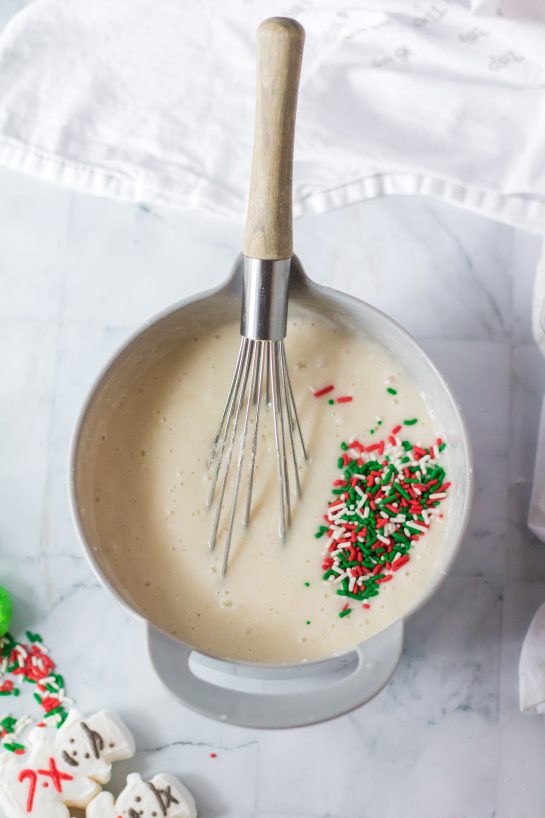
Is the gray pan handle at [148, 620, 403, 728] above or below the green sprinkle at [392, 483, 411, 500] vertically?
below

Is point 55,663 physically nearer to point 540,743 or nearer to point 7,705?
point 7,705

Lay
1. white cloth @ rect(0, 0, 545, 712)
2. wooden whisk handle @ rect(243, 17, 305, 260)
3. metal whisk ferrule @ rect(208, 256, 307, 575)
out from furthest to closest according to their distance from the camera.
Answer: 1. white cloth @ rect(0, 0, 545, 712)
2. metal whisk ferrule @ rect(208, 256, 307, 575)
3. wooden whisk handle @ rect(243, 17, 305, 260)

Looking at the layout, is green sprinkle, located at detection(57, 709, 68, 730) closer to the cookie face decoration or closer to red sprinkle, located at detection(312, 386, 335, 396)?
the cookie face decoration

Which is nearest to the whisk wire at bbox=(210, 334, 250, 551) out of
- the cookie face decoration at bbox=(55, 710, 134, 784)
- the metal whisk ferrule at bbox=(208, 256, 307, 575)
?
the metal whisk ferrule at bbox=(208, 256, 307, 575)

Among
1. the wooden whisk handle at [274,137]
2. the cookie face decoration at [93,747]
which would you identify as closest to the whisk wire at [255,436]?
the wooden whisk handle at [274,137]

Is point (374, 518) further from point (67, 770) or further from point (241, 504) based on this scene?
point (67, 770)

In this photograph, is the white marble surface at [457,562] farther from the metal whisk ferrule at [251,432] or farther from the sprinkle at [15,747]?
the metal whisk ferrule at [251,432]

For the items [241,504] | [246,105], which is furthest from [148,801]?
[246,105]

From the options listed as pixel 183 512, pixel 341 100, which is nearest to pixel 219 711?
pixel 183 512
